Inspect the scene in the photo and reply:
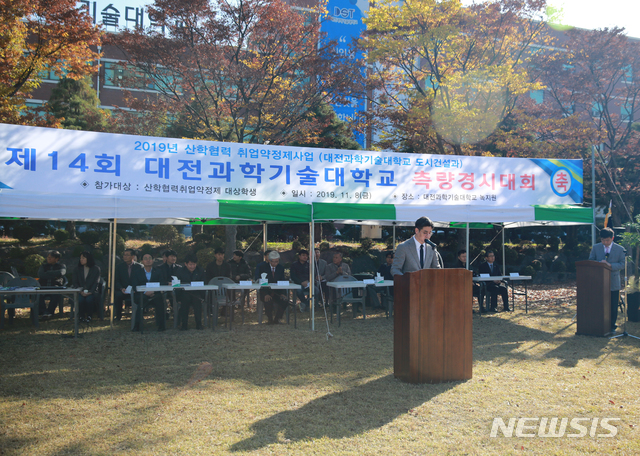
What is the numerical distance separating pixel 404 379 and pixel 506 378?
3.80 feet

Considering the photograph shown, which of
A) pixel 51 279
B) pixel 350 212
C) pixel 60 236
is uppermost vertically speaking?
Answer: pixel 350 212

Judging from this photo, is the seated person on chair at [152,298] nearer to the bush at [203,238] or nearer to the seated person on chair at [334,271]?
the seated person on chair at [334,271]

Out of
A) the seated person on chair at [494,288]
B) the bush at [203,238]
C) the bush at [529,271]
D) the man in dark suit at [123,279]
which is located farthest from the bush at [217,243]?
the bush at [529,271]

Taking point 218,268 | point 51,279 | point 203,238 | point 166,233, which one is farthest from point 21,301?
point 203,238

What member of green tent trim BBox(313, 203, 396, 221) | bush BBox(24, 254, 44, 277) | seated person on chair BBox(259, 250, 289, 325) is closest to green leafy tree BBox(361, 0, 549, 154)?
green tent trim BBox(313, 203, 396, 221)

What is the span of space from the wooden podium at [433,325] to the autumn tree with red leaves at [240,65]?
7.57 meters

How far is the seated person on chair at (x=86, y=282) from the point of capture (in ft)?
27.3

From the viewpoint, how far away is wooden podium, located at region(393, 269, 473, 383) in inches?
182

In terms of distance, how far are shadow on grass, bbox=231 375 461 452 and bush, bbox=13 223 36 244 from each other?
1412 centimetres

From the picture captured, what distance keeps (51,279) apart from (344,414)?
6.94 m

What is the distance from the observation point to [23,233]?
591 inches

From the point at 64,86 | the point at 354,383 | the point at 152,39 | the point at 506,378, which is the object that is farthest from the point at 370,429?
the point at 64,86

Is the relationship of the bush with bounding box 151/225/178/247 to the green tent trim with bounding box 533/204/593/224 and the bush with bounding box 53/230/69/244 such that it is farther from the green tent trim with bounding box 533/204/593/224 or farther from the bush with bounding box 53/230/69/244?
the green tent trim with bounding box 533/204/593/224

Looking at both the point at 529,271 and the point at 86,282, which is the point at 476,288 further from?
the point at 86,282
